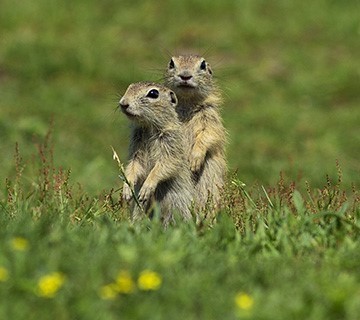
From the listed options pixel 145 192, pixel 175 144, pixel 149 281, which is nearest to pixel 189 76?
pixel 175 144

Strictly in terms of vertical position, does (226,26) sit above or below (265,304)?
above

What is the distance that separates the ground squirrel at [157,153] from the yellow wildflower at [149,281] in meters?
2.29

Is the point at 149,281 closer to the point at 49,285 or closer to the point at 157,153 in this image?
the point at 49,285

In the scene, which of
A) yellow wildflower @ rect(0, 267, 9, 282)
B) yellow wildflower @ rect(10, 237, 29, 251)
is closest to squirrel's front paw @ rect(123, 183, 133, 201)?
yellow wildflower @ rect(10, 237, 29, 251)

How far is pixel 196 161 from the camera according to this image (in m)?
Result: 7.08

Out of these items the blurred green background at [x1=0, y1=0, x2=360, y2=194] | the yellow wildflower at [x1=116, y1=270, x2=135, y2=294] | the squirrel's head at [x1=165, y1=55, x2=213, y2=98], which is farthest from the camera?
the blurred green background at [x1=0, y1=0, x2=360, y2=194]

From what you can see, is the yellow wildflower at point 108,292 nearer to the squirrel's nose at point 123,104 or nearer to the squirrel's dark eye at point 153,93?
the squirrel's nose at point 123,104

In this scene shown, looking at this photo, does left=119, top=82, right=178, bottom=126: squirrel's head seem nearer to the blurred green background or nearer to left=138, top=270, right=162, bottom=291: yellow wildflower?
left=138, top=270, right=162, bottom=291: yellow wildflower

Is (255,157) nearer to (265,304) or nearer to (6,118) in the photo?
(6,118)

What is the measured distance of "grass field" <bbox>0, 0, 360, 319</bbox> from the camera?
171 inches

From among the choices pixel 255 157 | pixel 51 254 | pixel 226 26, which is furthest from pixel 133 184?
pixel 226 26

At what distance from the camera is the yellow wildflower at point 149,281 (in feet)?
14.2

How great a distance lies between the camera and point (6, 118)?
503 inches

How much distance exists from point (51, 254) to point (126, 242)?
55cm
